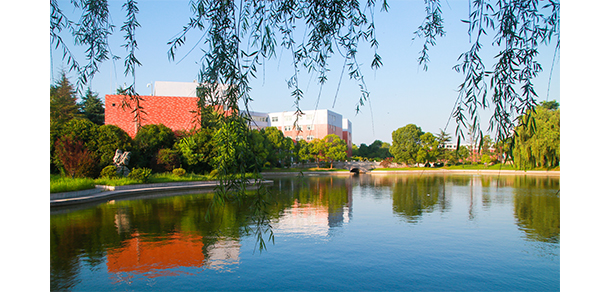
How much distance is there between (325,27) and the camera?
343 centimetres

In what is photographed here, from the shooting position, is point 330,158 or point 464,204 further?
point 330,158

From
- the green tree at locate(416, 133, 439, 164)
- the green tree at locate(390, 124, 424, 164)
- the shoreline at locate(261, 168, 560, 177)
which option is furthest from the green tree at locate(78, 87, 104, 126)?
the green tree at locate(416, 133, 439, 164)

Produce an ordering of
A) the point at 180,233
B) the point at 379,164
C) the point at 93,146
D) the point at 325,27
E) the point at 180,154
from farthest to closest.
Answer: the point at 379,164 < the point at 180,154 < the point at 93,146 < the point at 180,233 < the point at 325,27

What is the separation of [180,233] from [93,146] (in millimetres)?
14946

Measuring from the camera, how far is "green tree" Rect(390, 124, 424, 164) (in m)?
57.4

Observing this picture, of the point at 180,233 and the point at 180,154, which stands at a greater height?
the point at 180,154

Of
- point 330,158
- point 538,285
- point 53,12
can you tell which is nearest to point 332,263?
point 538,285

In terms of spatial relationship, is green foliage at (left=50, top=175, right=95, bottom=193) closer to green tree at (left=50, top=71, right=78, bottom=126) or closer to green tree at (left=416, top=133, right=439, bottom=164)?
green tree at (left=50, top=71, right=78, bottom=126)

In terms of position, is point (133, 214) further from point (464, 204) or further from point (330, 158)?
point (330, 158)

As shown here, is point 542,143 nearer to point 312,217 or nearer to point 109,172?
point 312,217

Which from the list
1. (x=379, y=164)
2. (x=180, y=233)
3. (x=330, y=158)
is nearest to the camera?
(x=180, y=233)

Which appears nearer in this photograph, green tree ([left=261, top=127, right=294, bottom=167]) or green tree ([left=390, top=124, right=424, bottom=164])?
green tree ([left=261, top=127, right=294, bottom=167])

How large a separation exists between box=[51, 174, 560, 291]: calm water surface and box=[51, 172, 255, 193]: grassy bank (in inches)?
83.5

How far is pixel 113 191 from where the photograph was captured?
18.0 meters
